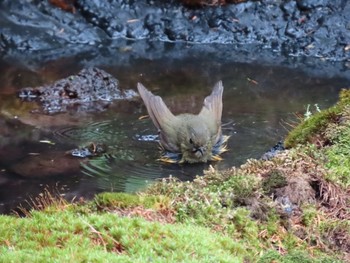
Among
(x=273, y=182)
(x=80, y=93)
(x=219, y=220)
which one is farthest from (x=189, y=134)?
(x=80, y=93)

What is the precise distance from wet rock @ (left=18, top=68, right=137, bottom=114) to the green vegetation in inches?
242

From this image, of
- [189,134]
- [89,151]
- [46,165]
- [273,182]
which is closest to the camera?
[273,182]

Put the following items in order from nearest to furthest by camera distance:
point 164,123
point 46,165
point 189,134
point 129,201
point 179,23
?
point 129,201
point 189,134
point 164,123
point 46,165
point 179,23

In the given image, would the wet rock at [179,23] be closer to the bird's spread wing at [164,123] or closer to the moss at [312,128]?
the bird's spread wing at [164,123]

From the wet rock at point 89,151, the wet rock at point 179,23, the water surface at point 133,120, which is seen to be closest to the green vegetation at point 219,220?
the water surface at point 133,120

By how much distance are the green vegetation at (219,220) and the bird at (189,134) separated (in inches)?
102

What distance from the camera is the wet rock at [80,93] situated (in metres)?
11.8

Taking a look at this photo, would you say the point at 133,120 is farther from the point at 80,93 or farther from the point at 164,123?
the point at 164,123

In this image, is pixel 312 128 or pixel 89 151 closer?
pixel 312 128

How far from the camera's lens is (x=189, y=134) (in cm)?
869

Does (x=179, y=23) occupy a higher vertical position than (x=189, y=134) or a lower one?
lower

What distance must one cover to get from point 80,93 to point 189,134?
4006 millimetres

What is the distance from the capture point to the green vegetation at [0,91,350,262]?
4293mm

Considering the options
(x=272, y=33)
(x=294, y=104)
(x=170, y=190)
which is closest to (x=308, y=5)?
(x=272, y=33)
